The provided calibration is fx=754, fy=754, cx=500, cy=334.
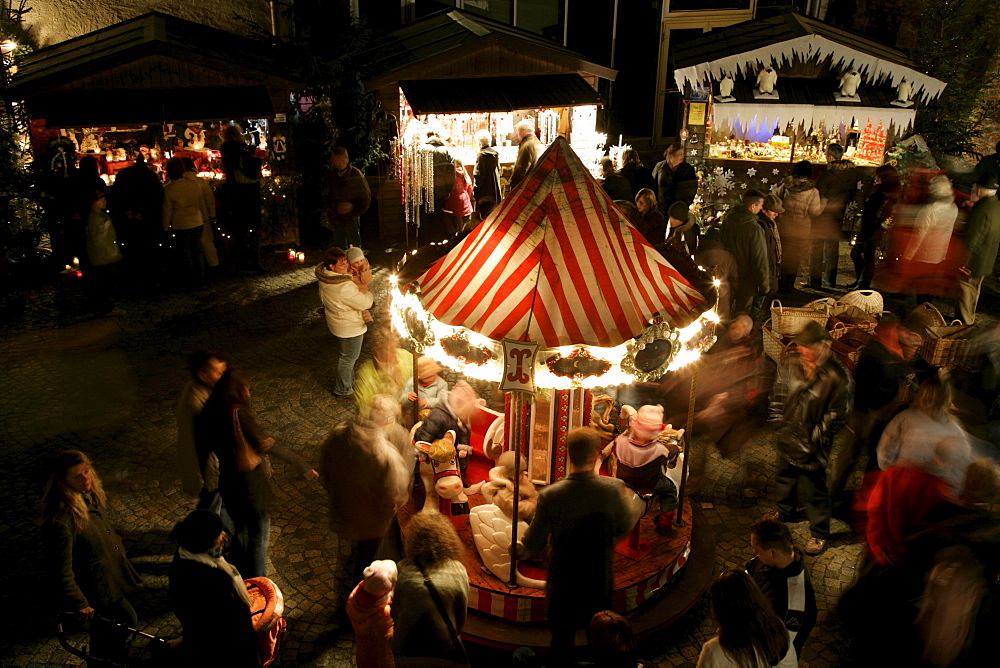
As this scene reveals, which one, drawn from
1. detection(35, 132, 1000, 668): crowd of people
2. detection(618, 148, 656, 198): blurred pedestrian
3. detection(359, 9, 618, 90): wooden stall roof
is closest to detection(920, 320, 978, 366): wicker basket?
detection(35, 132, 1000, 668): crowd of people

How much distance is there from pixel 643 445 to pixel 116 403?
5463 mm

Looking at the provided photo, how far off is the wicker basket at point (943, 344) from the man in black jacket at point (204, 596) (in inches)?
273

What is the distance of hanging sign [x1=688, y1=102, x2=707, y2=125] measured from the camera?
1307 centimetres

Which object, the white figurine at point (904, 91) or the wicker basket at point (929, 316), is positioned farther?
the white figurine at point (904, 91)

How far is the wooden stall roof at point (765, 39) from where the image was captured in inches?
517

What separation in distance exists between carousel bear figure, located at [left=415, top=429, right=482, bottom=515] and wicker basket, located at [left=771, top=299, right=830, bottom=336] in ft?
14.4

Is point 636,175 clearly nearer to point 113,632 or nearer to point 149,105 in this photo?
point 149,105

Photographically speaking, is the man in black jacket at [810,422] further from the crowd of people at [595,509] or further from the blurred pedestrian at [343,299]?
the blurred pedestrian at [343,299]

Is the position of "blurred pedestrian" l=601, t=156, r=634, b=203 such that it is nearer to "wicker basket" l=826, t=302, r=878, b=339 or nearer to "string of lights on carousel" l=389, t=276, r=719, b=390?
"wicker basket" l=826, t=302, r=878, b=339

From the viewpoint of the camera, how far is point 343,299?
723 centimetres

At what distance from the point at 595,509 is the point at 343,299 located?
4.00 metres

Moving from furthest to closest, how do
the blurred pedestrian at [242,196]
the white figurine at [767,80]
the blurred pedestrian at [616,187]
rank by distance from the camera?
the white figurine at [767,80], the blurred pedestrian at [242,196], the blurred pedestrian at [616,187]

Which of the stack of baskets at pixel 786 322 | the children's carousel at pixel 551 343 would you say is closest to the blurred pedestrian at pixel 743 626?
the children's carousel at pixel 551 343

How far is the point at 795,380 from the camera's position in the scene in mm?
5492
